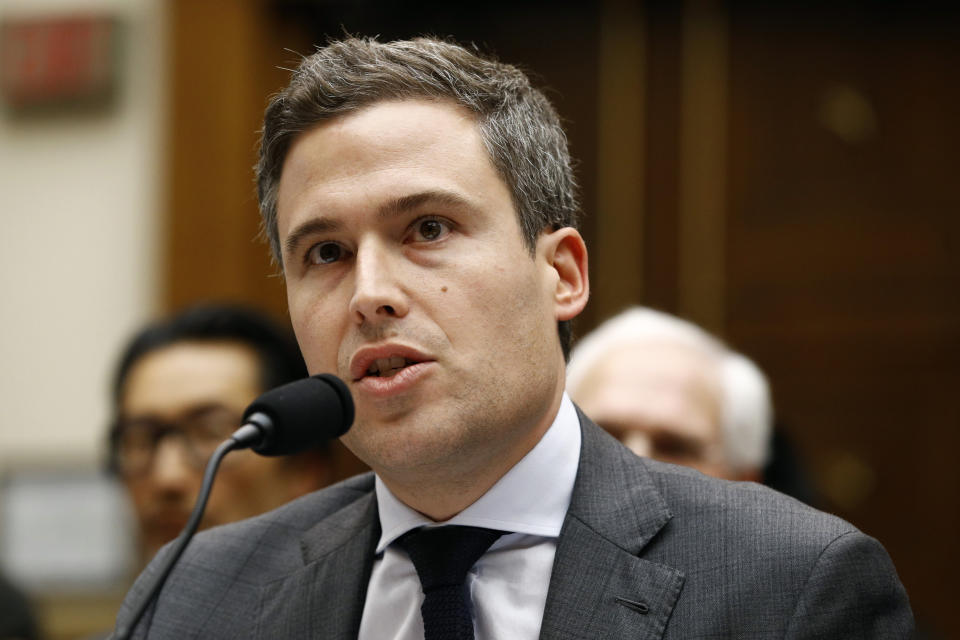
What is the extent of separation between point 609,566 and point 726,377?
1497mm

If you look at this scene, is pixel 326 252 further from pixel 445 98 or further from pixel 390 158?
pixel 445 98

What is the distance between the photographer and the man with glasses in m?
2.92

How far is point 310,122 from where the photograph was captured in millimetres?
1854

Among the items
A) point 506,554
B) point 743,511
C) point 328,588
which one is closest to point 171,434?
point 328,588

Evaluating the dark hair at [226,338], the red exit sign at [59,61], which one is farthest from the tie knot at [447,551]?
the red exit sign at [59,61]

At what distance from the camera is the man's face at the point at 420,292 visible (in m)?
1.70

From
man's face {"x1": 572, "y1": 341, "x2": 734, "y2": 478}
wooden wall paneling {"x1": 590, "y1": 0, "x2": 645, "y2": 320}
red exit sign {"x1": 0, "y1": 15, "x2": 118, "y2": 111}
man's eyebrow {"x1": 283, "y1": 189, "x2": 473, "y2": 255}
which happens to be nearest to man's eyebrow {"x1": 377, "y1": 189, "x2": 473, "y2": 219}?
man's eyebrow {"x1": 283, "y1": 189, "x2": 473, "y2": 255}

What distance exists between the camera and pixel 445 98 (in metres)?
1.84

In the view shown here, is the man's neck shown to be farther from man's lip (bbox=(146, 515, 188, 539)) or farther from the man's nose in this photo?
man's lip (bbox=(146, 515, 188, 539))

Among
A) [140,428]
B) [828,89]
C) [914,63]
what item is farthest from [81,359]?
[914,63]

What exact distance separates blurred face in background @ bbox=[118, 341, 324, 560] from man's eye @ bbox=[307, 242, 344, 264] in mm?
1189

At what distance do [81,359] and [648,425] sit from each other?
2219 millimetres

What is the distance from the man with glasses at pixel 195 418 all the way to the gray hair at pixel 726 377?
0.67 meters

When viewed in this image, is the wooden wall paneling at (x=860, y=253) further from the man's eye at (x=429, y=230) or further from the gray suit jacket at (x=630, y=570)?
the man's eye at (x=429, y=230)
